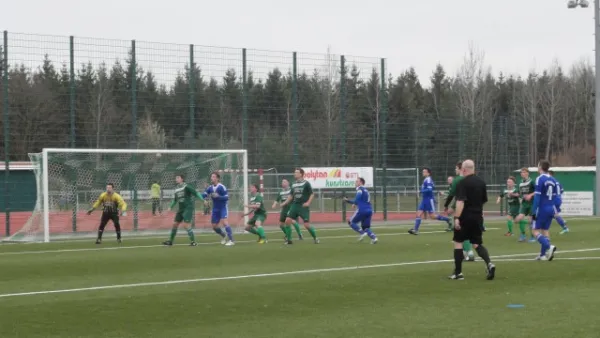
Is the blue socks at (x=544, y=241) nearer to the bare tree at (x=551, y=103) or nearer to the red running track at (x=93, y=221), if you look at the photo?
the red running track at (x=93, y=221)

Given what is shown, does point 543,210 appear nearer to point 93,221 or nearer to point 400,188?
point 93,221

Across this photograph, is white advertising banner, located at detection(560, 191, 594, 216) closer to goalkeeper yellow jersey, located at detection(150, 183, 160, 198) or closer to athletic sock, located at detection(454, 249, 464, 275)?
goalkeeper yellow jersey, located at detection(150, 183, 160, 198)

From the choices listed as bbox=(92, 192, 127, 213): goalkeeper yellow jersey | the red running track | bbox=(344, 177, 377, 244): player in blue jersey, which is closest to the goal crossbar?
the red running track

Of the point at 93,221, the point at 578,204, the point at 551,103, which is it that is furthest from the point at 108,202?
the point at 551,103

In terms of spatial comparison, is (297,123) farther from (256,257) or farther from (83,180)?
(256,257)

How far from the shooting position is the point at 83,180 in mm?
30484

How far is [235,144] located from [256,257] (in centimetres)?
1659

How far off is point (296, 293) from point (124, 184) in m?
18.9

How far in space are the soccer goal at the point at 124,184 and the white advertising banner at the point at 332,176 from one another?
5.83 meters

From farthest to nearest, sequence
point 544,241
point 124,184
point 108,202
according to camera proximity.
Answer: point 124,184 → point 108,202 → point 544,241

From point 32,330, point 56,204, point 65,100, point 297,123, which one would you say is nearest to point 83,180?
point 56,204

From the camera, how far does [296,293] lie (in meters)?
13.7

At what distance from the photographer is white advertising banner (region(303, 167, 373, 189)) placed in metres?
39.1

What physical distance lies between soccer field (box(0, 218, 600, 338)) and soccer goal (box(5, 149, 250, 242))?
6091 millimetres
